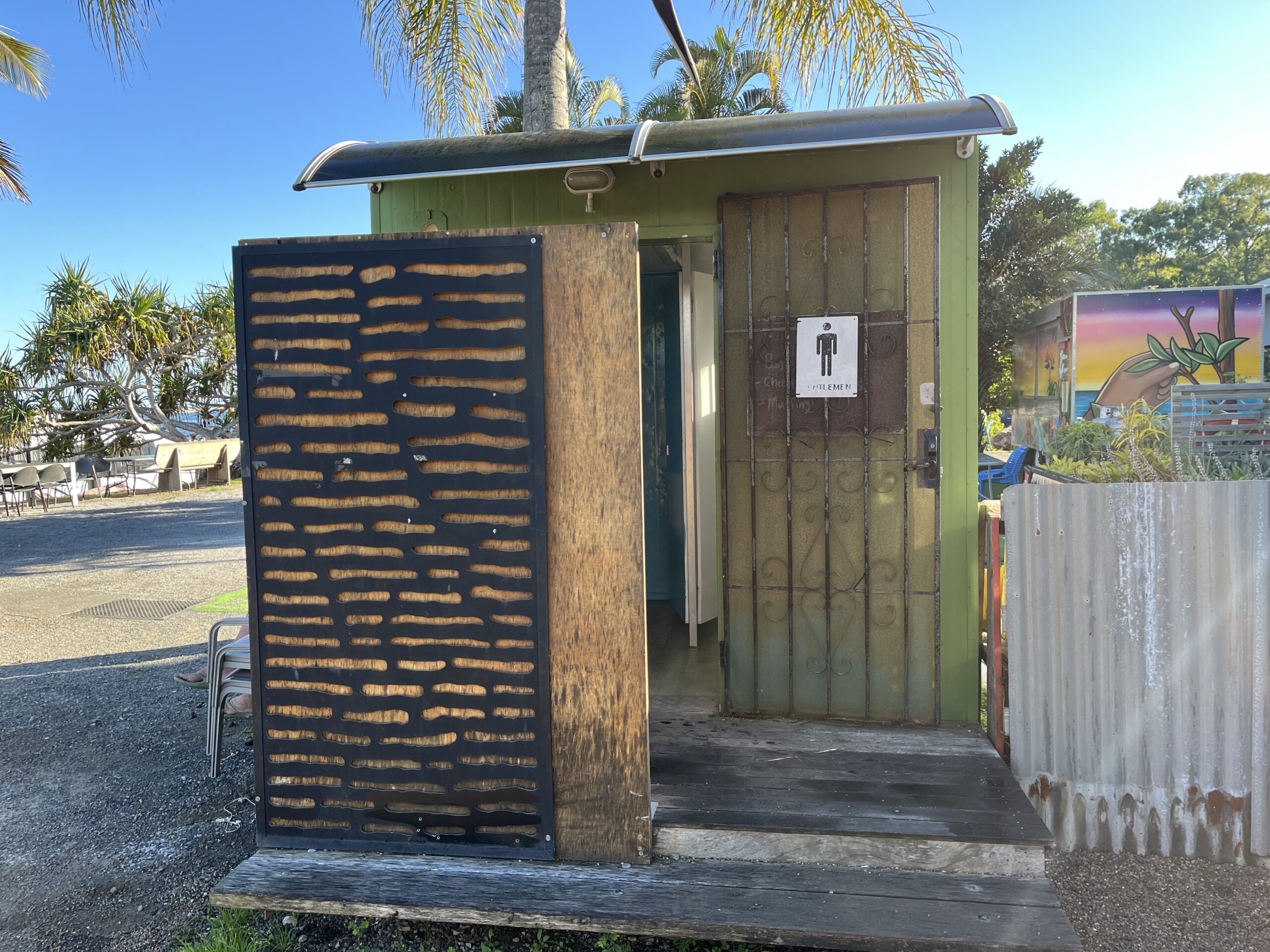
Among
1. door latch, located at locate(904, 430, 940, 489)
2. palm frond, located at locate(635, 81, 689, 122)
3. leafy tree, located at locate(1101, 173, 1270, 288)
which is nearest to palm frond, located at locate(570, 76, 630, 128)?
palm frond, located at locate(635, 81, 689, 122)

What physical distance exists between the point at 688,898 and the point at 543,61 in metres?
6.02

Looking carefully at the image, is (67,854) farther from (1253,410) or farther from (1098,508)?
(1253,410)

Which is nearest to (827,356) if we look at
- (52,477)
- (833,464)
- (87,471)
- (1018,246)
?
(833,464)

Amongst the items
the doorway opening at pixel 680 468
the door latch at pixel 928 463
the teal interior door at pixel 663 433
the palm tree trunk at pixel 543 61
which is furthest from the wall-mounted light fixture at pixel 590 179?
the palm tree trunk at pixel 543 61

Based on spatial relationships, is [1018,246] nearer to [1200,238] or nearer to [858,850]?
[858,850]

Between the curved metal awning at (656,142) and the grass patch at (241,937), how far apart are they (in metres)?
2.95

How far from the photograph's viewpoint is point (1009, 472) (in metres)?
11.1

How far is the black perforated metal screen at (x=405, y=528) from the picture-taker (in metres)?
2.51

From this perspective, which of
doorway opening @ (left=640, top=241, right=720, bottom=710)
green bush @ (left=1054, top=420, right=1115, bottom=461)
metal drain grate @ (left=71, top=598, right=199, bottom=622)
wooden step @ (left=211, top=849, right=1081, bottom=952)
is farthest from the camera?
green bush @ (left=1054, top=420, right=1115, bottom=461)

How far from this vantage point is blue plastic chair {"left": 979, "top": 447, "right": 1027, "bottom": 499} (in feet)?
35.9

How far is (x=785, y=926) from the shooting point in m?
2.26

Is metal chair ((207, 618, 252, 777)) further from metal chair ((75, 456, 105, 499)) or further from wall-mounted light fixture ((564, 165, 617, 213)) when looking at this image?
metal chair ((75, 456, 105, 499))

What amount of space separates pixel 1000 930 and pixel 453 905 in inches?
62.0

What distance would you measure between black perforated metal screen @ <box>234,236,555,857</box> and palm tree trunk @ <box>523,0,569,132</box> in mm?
4295
